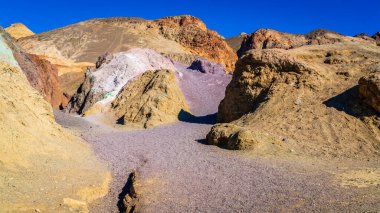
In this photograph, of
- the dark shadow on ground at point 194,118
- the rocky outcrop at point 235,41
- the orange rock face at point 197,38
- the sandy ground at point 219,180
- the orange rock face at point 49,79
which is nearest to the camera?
the sandy ground at point 219,180

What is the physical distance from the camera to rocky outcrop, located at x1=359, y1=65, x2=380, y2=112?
37.6 feet

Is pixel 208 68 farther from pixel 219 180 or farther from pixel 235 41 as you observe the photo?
pixel 235 41

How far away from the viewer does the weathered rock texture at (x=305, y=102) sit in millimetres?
10688

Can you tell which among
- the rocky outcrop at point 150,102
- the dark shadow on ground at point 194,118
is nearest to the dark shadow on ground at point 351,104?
the dark shadow on ground at point 194,118

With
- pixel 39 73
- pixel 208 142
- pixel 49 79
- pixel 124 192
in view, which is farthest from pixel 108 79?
pixel 124 192

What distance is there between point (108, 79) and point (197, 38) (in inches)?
1539

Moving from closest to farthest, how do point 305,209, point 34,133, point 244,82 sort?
point 305,209, point 34,133, point 244,82

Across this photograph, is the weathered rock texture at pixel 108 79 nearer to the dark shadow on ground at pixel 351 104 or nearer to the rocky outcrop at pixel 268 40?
the dark shadow on ground at pixel 351 104

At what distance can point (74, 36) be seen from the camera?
2645 inches

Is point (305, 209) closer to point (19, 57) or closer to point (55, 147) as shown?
point (55, 147)

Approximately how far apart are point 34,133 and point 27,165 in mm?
1469

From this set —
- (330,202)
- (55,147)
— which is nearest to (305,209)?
(330,202)

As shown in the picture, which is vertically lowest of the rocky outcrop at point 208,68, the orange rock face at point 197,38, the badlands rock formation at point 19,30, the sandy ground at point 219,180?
the sandy ground at point 219,180

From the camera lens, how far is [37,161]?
8406 millimetres
